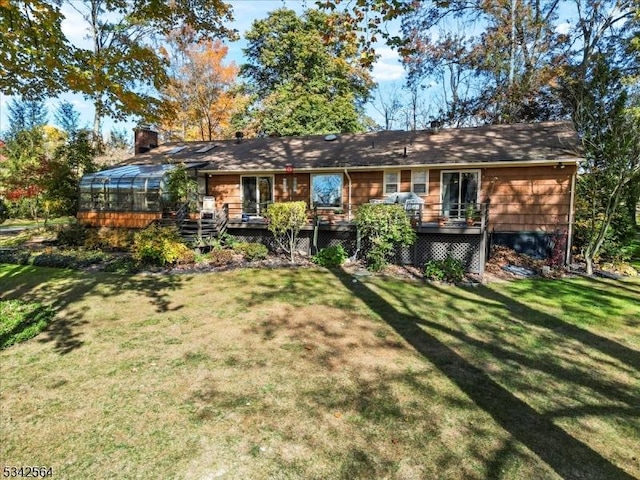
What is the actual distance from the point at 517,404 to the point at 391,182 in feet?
33.6

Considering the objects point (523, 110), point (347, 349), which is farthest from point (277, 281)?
point (523, 110)

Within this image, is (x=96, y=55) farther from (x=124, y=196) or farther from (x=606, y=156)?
(x=606, y=156)

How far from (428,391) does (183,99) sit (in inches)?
1204

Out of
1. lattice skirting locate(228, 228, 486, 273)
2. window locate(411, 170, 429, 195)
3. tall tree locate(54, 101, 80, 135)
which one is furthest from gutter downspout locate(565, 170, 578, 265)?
tall tree locate(54, 101, 80, 135)

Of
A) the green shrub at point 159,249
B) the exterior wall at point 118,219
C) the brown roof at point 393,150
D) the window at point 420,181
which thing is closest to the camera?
the green shrub at point 159,249

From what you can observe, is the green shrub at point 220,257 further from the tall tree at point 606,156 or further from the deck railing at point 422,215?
the tall tree at point 606,156

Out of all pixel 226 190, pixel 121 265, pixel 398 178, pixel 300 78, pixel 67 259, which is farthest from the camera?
pixel 300 78

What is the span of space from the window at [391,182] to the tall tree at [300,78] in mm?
12195

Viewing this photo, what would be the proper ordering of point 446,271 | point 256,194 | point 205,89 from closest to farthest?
point 446,271
point 256,194
point 205,89

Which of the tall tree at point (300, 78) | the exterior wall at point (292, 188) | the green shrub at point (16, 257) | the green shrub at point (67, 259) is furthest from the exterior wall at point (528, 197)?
the green shrub at point (16, 257)

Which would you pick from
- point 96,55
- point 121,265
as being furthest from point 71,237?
point 96,55

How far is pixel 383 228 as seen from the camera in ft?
34.8

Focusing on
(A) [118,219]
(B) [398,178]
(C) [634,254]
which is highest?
(B) [398,178]

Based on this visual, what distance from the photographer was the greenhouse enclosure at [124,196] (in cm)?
1440
